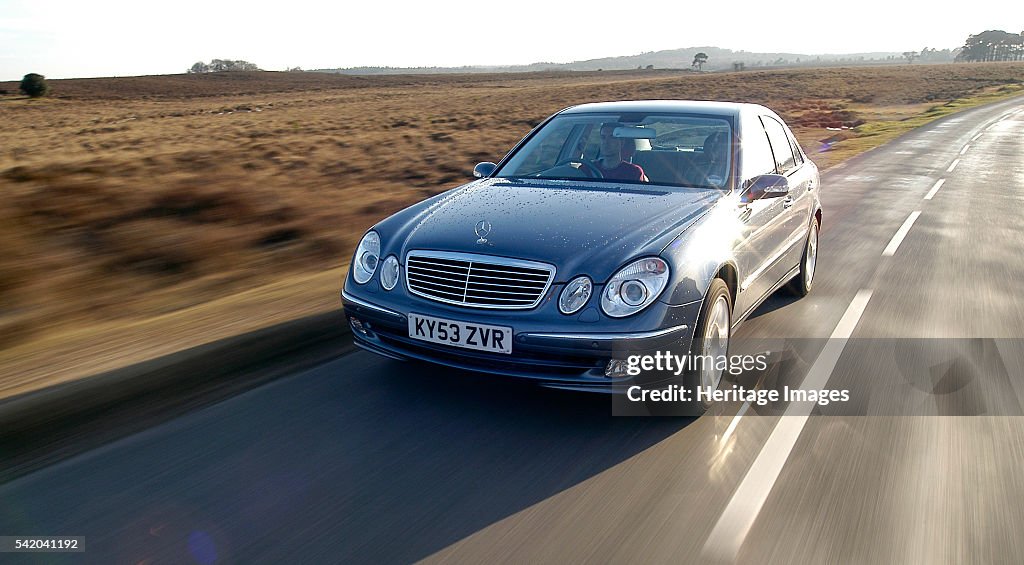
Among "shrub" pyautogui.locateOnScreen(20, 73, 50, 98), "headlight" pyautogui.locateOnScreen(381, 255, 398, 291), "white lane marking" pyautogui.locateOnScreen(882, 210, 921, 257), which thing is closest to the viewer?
"headlight" pyautogui.locateOnScreen(381, 255, 398, 291)

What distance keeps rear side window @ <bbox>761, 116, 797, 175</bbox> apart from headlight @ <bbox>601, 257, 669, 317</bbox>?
2535mm

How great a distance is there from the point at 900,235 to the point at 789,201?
4903mm

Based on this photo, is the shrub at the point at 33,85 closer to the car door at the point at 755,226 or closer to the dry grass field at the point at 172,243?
the dry grass field at the point at 172,243

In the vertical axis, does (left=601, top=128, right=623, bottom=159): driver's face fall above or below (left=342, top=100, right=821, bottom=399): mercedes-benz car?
above

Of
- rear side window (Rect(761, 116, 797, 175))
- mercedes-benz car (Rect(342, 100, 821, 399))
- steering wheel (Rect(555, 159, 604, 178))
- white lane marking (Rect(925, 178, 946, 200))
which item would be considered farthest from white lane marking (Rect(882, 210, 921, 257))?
steering wheel (Rect(555, 159, 604, 178))

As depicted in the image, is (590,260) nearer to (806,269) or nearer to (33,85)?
(806,269)

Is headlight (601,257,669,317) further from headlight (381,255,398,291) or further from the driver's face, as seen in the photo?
the driver's face

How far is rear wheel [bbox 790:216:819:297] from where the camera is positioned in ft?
23.2

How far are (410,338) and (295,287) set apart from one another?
2.93m

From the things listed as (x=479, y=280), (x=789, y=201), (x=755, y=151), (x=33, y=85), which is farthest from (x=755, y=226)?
(x=33, y=85)

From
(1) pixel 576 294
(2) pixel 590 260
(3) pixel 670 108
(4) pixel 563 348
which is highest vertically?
(3) pixel 670 108

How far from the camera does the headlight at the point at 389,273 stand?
4.44 metres

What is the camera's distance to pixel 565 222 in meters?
4.52

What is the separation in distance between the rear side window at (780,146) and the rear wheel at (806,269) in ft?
2.39
